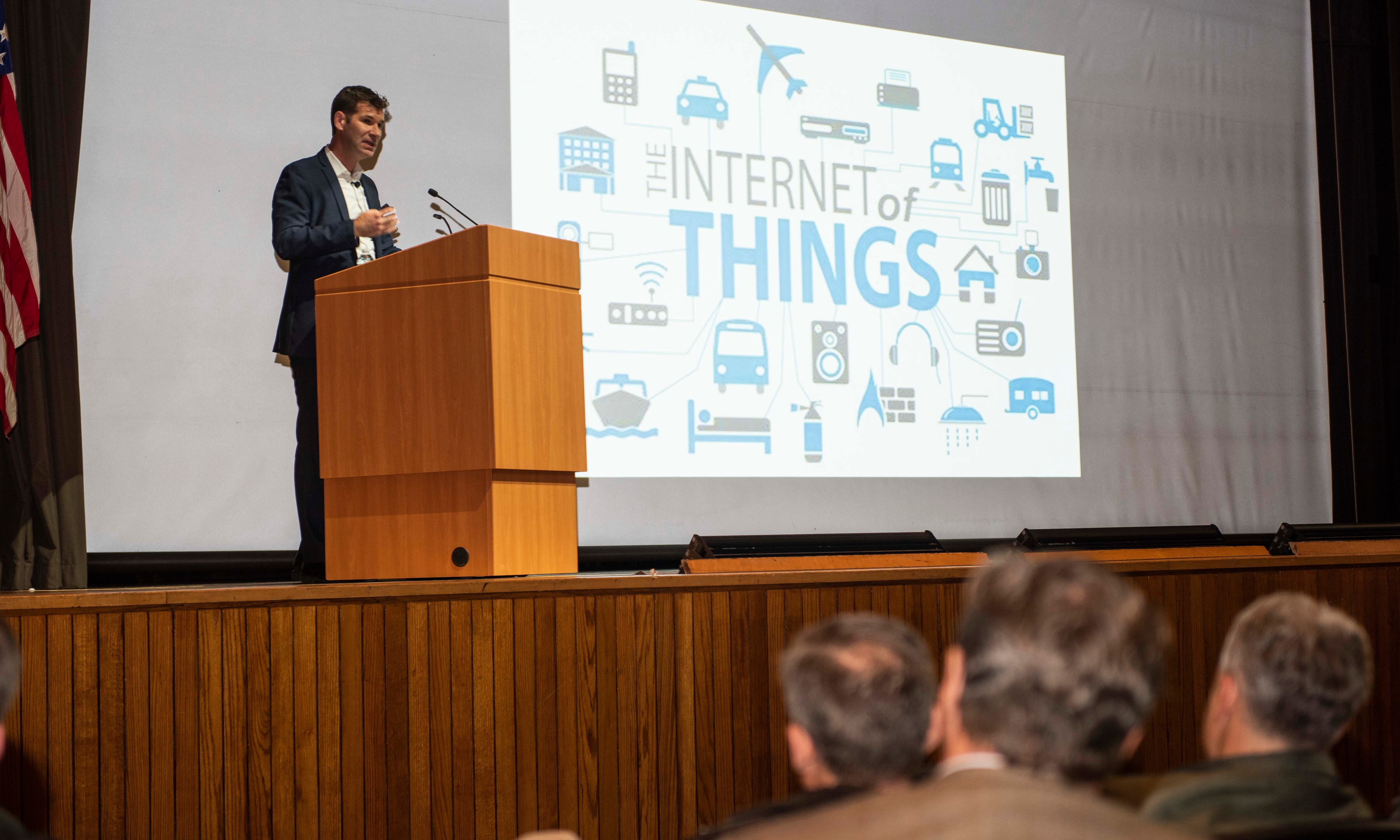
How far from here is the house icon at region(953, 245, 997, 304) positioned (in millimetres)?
4629

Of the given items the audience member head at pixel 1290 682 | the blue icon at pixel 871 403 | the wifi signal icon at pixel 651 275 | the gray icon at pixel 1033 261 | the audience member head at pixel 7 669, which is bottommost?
the audience member head at pixel 1290 682

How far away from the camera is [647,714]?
112 inches

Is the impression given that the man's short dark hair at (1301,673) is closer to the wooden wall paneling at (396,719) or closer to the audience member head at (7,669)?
the audience member head at (7,669)

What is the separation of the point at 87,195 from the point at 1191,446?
14.2ft

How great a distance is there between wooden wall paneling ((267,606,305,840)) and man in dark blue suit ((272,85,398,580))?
1035 millimetres

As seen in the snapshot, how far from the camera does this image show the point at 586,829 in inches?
108

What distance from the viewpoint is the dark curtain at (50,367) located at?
3.43 m

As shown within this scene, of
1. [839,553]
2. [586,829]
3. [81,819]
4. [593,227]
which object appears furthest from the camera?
[593,227]

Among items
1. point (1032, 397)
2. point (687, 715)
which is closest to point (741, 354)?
point (1032, 397)

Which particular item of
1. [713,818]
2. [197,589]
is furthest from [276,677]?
[713,818]

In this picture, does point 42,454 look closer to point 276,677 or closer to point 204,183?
point 204,183

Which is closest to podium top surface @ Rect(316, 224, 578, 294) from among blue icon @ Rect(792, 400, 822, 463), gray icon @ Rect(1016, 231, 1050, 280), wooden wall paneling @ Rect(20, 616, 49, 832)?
wooden wall paneling @ Rect(20, 616, 49, 832)

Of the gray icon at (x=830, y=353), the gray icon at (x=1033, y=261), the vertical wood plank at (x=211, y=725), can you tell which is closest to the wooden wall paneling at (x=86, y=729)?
the vertical wood plank at (x=211, y=725)

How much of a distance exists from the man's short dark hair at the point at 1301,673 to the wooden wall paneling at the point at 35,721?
2119 mm
